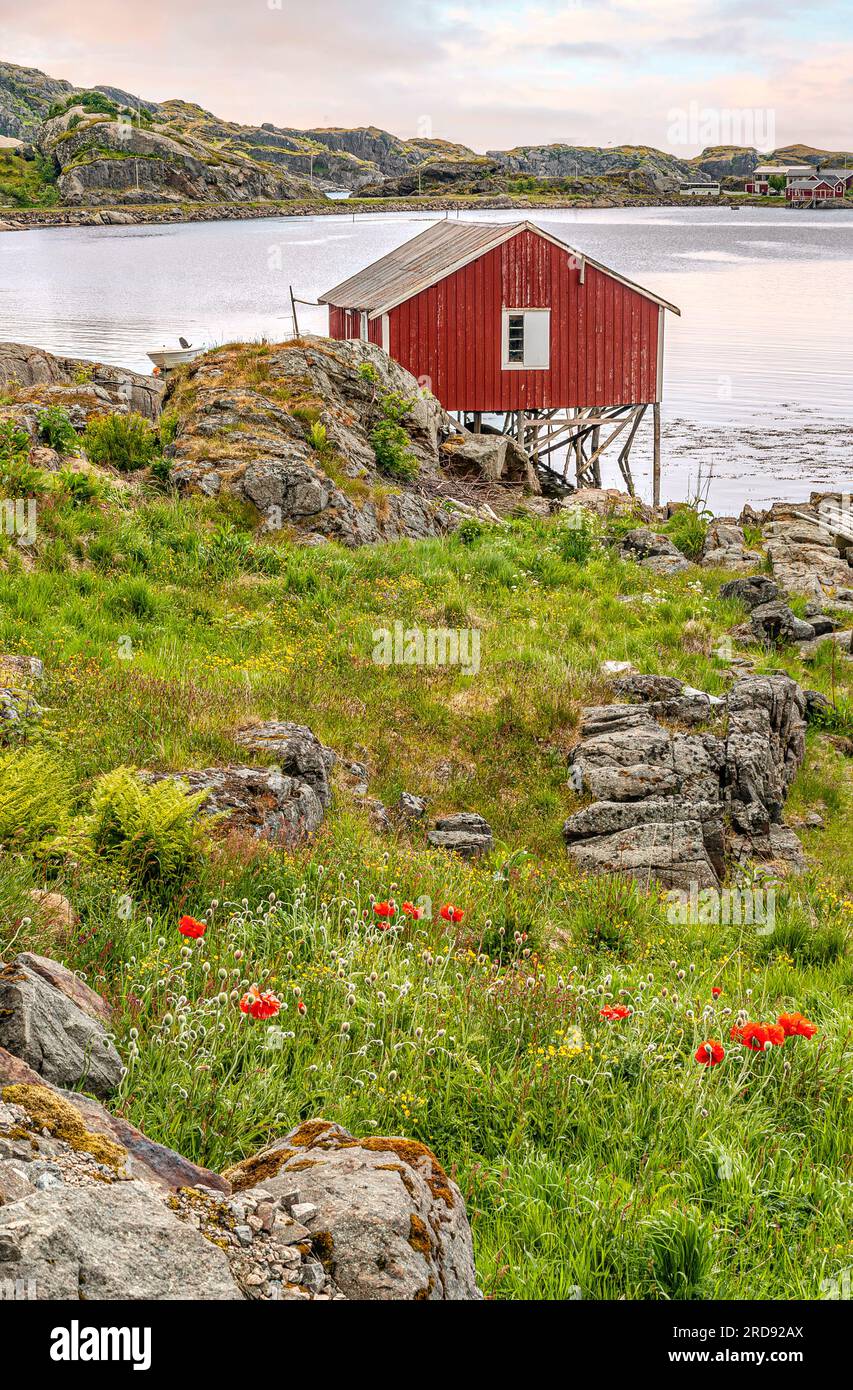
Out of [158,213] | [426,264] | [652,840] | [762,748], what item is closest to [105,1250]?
[652,840]

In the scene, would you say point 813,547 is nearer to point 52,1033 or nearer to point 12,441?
point 12,441

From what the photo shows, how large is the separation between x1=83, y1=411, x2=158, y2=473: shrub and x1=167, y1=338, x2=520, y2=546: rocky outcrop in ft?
2.07

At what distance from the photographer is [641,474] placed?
129 ft

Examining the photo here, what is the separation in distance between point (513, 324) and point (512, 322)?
0.30 ft

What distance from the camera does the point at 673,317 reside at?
255 ft

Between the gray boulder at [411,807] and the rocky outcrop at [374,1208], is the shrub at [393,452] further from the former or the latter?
the rocky outcrop at [374,1208]

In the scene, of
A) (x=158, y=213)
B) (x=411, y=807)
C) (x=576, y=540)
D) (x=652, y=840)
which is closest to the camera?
(x=652, y=840)

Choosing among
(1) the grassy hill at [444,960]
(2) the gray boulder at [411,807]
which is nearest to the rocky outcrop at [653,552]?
(1) the grassy hill at [444,960]

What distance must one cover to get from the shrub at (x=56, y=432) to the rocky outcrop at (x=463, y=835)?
34.8ft

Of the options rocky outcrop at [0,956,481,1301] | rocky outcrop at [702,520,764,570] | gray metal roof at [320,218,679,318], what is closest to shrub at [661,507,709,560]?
rocky outcrop at [702,520,764,570]

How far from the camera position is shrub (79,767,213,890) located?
574 cm

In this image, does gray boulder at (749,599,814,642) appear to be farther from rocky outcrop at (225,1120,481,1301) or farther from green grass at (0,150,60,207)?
green grass at (0,150,60,207)
